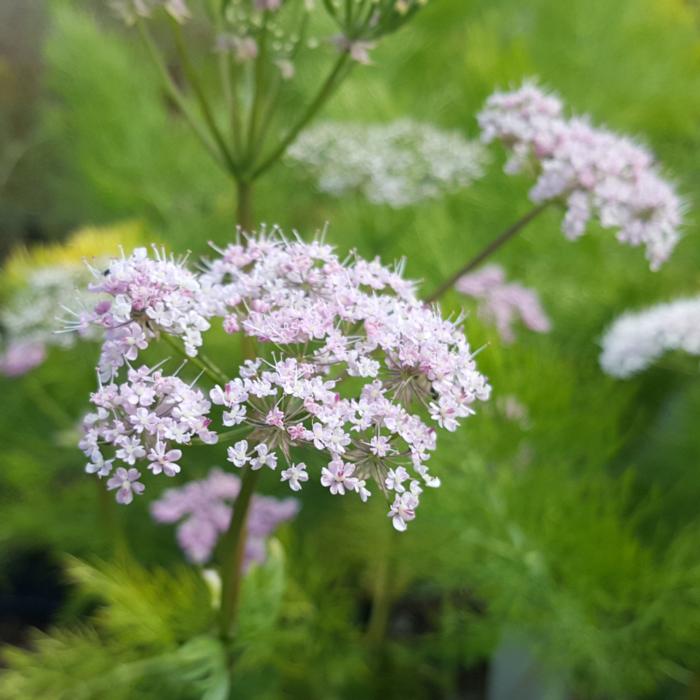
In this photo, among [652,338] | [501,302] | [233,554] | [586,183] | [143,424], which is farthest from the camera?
[501,302]

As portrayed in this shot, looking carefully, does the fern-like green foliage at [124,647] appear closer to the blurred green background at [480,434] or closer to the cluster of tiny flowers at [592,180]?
the blurred green background at [480,434]

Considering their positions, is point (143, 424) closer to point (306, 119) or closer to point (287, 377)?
point (287, 377)

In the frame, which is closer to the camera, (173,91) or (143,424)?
(143,424)

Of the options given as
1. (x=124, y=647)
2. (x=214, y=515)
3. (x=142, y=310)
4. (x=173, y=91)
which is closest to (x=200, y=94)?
(x=173, y=91)

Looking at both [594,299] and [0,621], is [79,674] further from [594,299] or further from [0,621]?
[594,299]

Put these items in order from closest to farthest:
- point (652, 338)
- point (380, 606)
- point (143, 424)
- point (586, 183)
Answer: point (143, 424), point (586, 183), point (652, 338), point (380, 606)

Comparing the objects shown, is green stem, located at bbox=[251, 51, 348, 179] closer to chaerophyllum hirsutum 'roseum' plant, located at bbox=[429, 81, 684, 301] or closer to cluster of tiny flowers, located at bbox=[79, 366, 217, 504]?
chaerophyllum hirsutum 'roseum' plant, located at bbox=[429, 81, 684, 301]
